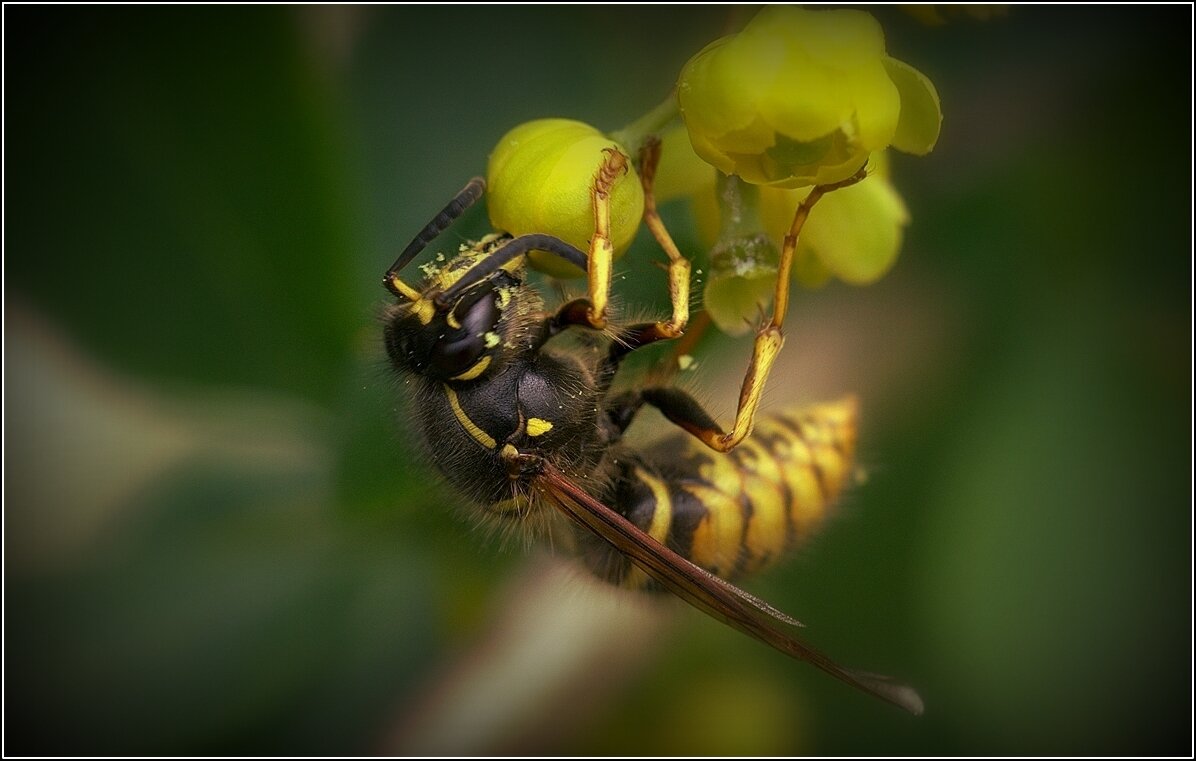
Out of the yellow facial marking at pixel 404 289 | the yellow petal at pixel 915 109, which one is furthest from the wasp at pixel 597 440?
the yellow petal at pixel 915 109

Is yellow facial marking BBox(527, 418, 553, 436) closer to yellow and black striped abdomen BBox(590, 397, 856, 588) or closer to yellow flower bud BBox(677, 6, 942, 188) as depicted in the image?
yellow and black striped abdomen BBox(590, 397, 856, 588)

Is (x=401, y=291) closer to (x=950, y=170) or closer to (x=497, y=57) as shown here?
(x=497, y=57)

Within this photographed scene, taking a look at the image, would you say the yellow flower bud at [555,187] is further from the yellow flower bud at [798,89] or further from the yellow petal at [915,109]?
the yellow petal at [915,109]

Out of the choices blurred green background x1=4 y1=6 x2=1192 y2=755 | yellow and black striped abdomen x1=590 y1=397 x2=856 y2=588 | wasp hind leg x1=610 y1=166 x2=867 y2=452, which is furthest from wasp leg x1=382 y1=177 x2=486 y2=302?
yellow and black striped abdomen x1=590 y1=397 x2=856 y2=588

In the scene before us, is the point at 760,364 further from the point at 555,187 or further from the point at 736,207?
the point at 555,187

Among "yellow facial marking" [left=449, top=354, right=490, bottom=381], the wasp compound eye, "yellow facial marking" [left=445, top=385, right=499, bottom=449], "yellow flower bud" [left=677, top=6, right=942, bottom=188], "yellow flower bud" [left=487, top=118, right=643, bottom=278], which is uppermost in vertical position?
"yellow flower bud" [left=677, top=6, right=942, bottom=188]

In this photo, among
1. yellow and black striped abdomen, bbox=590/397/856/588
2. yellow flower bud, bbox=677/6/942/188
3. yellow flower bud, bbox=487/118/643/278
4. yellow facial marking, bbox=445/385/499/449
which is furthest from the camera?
yellow and black striped abdomen, bbox=590/397/856/588

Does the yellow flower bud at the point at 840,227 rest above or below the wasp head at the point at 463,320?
above
